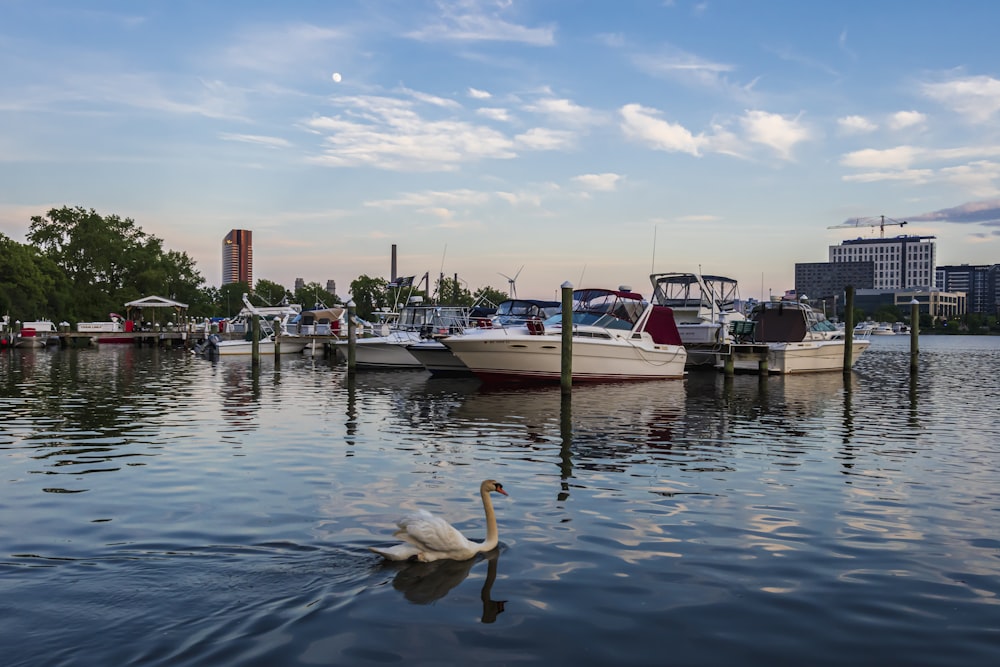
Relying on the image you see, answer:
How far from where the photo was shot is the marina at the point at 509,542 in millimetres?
6973

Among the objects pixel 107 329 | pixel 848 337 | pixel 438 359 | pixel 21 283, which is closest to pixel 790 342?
pixel 848 337

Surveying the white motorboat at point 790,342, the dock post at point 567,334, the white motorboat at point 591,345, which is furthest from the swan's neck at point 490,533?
the white motorboat at point 790,342

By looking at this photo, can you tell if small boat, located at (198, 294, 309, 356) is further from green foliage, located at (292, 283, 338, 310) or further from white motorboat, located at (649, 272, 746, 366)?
green foliage, located at (292, 283, 338, 310)

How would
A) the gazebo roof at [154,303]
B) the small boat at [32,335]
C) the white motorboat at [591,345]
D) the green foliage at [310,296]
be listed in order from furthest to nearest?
the green foliage at [310,296], the gazebo roof at [154,303], the small boat at [32,335], the white motorboat at [591,345]

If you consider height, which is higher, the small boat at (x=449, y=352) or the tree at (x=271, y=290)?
the tree at (x=271, y=290)

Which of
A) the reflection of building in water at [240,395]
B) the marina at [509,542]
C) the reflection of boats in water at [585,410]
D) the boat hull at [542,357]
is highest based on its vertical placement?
the boat hull at [542,357]

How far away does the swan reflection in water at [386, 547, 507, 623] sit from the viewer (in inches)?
311

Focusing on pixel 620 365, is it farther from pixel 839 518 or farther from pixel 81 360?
pixel 81 360

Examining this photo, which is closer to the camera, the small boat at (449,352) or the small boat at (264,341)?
the small boat at (449,352)

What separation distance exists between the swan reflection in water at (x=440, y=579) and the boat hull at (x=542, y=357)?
21.4 metres

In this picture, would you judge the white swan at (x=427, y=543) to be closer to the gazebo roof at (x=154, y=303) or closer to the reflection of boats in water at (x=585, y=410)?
the reflection of boats in water at (x=585, y=410)

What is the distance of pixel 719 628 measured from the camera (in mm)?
7281

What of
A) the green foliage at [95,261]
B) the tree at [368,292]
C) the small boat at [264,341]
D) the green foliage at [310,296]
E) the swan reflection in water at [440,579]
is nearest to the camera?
the swan reflection in water at [440,579]

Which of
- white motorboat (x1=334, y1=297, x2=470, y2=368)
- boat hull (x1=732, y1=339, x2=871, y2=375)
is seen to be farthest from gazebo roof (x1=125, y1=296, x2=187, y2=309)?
boat hull (x1=732, y1=339, x2=871, y2=375)
